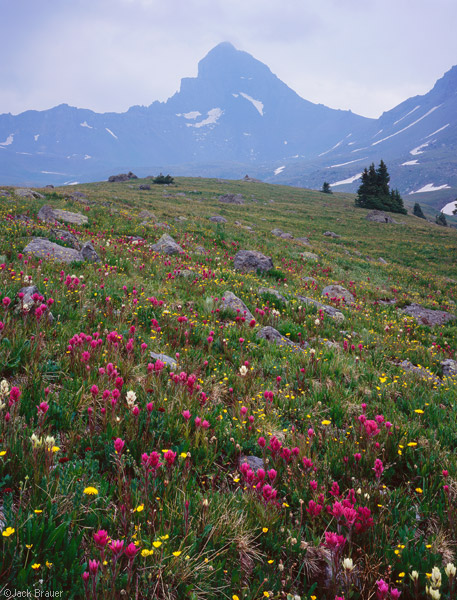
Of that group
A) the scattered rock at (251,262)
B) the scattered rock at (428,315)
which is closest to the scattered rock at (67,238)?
the scattered rock at (251,262)

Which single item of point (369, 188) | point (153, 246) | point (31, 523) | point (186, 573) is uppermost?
point (369, 188)

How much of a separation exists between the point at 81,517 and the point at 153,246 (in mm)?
12221

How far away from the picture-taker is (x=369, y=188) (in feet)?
218

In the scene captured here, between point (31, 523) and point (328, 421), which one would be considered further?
point (328, 421)

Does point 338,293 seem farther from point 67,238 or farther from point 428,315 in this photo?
point 67,238

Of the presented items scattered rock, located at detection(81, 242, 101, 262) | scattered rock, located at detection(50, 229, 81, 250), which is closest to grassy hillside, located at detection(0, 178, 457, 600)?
scattered rock, located at detection(81, 242, 101, 262)

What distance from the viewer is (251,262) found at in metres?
13.4

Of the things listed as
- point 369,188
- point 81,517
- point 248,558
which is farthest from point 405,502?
point 369,188

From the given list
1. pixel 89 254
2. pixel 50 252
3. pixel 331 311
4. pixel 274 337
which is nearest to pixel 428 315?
pixel 331 311

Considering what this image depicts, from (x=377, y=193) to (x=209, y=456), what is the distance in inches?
2979

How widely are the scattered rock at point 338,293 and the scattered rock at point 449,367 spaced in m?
4.77

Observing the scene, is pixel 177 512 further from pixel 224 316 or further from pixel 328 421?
pixel 224 316

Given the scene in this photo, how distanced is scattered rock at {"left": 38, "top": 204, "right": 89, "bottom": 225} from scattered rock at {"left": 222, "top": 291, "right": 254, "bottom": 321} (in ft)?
34.9

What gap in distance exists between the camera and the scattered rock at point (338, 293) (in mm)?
11945
